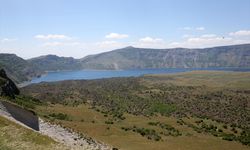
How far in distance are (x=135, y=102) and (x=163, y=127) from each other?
32.4 m

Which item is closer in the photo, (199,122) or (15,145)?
(15,145)

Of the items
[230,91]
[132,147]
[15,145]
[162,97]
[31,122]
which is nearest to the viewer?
[15,145]

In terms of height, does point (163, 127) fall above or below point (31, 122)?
below

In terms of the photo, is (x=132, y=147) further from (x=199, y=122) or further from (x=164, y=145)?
(x=199, y=122)

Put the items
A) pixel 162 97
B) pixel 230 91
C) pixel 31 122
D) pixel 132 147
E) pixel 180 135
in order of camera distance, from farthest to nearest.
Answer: pixel 230 91
pixel 162 97
pixel 180 135
pixel 132 147
pixel 31 122

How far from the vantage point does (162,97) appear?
9800 cm

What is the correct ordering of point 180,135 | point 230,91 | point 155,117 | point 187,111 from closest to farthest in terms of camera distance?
point 180,135 → point 155,117 → point 187,111 → point 230,91

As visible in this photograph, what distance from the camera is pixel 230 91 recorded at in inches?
4262

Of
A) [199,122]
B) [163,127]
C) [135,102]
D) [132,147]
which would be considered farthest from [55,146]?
[135,102]

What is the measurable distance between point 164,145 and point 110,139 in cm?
666

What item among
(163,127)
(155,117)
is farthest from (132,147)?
(155,117)

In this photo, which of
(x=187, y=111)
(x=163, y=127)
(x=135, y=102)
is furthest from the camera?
(x=135, y=102)

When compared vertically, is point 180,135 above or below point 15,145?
below

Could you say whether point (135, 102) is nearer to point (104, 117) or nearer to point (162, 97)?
point (162, 97)
